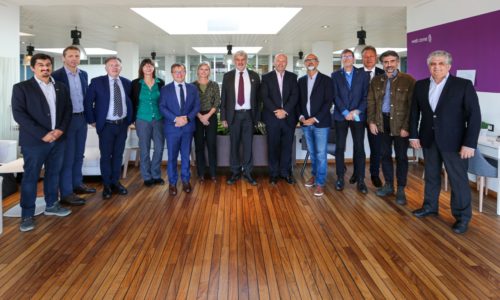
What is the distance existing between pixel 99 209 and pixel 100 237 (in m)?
0.99

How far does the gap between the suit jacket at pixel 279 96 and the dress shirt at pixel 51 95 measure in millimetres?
2652

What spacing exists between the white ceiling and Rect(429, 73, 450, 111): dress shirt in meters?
3.13

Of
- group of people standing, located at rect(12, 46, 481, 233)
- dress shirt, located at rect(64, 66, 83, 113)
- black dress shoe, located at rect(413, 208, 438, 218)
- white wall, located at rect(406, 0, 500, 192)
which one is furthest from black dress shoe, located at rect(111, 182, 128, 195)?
white wall, located at rect(406, 0, 500, 192)

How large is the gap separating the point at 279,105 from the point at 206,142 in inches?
53.0

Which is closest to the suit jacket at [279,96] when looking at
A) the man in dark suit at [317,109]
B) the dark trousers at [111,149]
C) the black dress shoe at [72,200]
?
the man in dark suit at [317,109]

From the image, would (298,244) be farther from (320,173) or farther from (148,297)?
(320,173)

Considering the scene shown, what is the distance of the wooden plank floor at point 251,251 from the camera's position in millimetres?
2762

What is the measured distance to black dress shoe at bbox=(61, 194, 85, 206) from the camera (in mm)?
4816

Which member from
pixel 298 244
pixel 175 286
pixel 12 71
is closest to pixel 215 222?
pixel 298 244

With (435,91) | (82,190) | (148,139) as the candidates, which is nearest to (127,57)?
(148,139)

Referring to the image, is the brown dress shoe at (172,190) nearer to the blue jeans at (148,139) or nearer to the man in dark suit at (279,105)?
the blue jeans at (148,139)

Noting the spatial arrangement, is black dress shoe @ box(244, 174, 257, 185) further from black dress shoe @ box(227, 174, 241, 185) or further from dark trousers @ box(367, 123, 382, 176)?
dark trousers @ box(367, 123, 382, 176)

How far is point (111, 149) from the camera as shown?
5.13 metres

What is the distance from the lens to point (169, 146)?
17.6 feet
